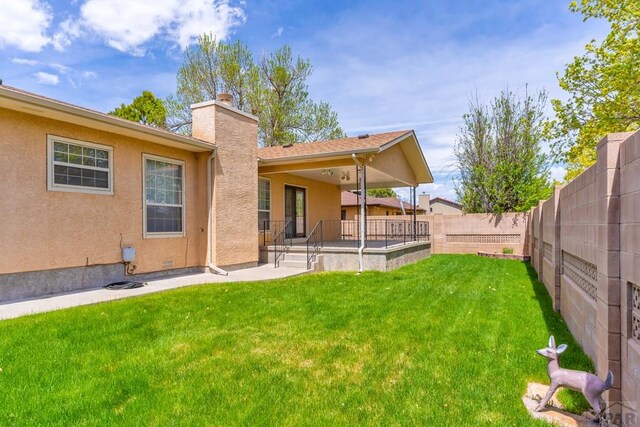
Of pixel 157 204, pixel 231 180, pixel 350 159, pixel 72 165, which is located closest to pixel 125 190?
pixel 157 204

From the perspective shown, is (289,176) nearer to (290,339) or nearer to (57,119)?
(57,119)

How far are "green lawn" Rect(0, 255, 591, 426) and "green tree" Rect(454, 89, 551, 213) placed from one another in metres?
11.7

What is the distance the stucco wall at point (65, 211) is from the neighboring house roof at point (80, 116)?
203 millimetres

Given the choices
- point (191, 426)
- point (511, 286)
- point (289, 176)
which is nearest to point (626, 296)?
point (191, 426)

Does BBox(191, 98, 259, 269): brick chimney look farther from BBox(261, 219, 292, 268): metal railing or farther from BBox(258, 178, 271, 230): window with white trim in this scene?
BBox(258, 178, 271, 230): window with white trim

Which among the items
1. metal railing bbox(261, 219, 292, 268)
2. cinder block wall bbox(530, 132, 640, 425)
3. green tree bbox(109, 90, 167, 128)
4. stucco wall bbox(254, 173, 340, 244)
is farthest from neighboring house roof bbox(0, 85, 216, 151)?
green tree bbox(109, 90, 167, 128)

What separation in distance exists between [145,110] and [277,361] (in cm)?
2373

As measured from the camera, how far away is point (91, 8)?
37.8 feet

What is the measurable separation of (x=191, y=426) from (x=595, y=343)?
11.4 ft

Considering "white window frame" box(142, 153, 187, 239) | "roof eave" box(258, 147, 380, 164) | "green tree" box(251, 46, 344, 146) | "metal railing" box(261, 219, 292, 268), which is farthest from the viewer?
"green tree" box(251, 46, 344, 146)

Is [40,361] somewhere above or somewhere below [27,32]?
below

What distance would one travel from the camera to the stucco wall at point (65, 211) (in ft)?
19.6

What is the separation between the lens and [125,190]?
770 cm

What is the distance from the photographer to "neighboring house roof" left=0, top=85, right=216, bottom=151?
5.61m
